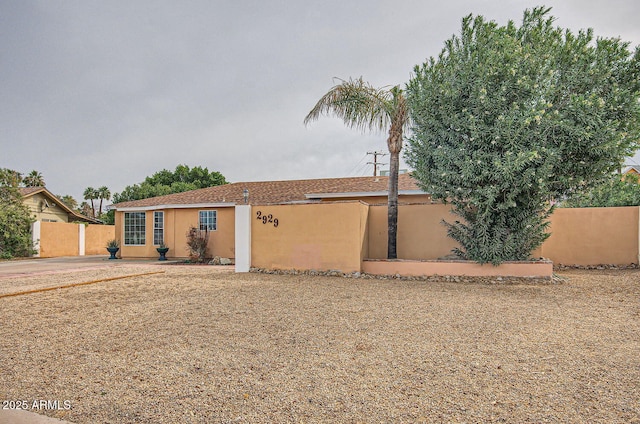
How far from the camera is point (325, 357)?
12.4ft

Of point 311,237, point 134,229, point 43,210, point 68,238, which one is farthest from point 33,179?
point 311,237

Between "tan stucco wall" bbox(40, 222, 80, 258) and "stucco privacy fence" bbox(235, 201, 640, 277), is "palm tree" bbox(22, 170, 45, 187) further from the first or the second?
"stucco privacy fence" bbox(235, 201, 640, 277)

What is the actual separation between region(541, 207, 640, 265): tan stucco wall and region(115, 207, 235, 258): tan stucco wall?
12042 mm

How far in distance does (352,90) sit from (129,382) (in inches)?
379

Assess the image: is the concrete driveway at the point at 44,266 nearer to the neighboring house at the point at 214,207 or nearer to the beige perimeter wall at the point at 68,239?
the neighboring house at the point at 214,207

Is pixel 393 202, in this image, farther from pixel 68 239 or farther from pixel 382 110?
pixel 68 239

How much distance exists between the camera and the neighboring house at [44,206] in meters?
21.6

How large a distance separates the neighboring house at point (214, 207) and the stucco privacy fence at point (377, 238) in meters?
2.41

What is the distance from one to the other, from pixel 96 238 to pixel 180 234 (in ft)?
37.4

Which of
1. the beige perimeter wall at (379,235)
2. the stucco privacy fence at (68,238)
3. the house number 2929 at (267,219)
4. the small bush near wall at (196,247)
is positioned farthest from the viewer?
the stucco privacy fence at (68,238)

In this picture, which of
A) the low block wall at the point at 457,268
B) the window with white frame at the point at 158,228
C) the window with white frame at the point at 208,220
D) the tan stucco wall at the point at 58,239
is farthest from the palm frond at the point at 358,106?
the tan stucco wall at the point at 58,239

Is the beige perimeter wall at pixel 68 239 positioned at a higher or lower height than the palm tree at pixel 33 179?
lower

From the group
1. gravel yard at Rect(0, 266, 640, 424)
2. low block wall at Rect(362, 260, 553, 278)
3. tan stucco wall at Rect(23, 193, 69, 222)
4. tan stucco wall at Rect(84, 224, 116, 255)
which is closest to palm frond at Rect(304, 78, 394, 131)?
low block wall at Rect(362, 260, 553, 278)

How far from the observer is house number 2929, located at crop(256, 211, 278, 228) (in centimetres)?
1106
